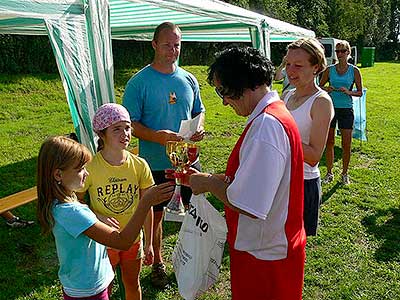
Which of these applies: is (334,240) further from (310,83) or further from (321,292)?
(310,83)

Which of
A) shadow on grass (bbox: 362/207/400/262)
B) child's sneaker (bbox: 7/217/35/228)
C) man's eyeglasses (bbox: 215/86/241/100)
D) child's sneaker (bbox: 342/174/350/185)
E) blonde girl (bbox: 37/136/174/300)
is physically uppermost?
man's eyeglasses (bbox: 215/86/241/100)

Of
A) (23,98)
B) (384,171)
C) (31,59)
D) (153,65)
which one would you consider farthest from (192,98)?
(31,59)

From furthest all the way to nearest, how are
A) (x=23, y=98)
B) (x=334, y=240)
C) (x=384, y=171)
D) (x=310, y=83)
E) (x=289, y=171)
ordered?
(x=23, y=98), (x=384, y=171), (x=334, y=240), (x=310, y=83), (x=289, y=171)

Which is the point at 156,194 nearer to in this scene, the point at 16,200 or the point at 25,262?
the point at 25,262

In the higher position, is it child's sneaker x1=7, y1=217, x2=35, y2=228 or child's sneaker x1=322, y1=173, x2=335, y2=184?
child's sneaker x1=7, y1=217, x2=35, y2=228

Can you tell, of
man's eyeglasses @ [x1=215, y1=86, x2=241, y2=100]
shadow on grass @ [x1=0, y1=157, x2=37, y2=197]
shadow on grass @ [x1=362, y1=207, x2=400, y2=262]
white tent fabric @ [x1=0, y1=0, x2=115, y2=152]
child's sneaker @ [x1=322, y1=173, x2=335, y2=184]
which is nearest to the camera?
man's eyeglasses @ [x1=215, y1=86, x2=241, y2=100]

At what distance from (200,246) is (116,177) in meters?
0.71

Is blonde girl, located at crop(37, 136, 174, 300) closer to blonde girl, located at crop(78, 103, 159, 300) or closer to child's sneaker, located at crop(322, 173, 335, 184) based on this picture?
blonde girl, located at crop(78, 103, 159, 300)

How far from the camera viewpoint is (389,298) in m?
3.46

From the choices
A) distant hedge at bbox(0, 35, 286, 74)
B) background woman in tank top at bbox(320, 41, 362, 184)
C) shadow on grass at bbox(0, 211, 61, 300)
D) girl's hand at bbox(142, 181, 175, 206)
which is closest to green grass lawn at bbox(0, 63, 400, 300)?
shadow on grass at bbox(0, 211, 61, 300)

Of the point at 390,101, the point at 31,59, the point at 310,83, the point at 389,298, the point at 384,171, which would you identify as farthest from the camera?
the point at 390,101

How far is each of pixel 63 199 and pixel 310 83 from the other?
1595 mm

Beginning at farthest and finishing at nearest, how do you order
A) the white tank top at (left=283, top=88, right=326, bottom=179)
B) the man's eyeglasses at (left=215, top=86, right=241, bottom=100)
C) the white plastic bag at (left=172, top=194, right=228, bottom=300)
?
1. the white tank top at (left=283, top=88, right=326, bottom=179)
2. the white plastic bag at (left=172, top=194, right=228, bottom=300)
3. the man's eyeglasses at (left=215, top=86, right=241, bottom=100)

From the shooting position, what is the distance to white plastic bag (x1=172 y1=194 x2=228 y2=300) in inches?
80.2
